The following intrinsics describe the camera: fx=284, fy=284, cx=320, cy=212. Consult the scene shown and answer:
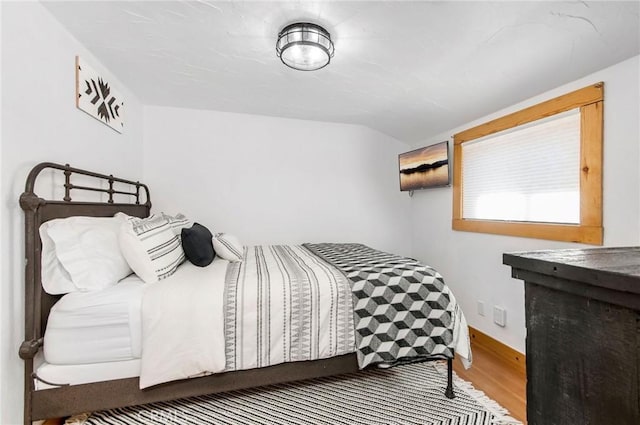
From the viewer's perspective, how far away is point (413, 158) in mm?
3287

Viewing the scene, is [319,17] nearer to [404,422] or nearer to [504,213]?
[504,213]

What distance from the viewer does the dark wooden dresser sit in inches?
20.8

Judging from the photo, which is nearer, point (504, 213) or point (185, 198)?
point (504, 213)

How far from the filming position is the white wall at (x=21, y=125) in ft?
4.19

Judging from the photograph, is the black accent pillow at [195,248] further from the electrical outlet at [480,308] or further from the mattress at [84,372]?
the electrical outlet at [480,308]

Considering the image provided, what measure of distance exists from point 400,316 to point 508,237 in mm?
1289

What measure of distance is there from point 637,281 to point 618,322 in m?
0.10

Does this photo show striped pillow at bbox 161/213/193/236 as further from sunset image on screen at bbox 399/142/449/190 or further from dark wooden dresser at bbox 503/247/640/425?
sunset image on screen at bbox 399/142/449/190

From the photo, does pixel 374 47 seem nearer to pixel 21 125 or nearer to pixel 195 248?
pixel 195 248

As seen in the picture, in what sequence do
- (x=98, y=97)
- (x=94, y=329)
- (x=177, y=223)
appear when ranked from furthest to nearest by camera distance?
(x=177, y=223), (x=98, y=97), (x=94, y=329)

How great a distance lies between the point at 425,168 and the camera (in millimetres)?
3137

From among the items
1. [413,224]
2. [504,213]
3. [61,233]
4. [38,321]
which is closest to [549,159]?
[504,213]

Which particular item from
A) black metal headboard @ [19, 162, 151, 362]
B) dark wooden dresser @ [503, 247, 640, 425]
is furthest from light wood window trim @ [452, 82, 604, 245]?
black metal headboard @ [19, 162, 151, 362]

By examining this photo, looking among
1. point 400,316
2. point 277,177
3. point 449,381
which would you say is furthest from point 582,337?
point 277,177
